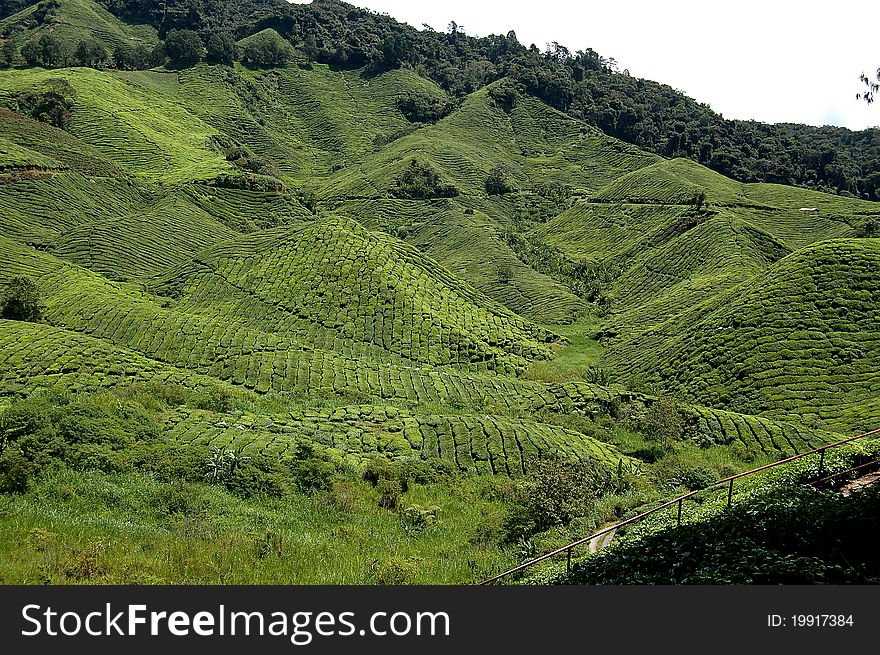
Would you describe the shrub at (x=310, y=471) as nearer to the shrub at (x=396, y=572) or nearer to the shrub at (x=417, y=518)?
the shrub at (x=417, y=518)

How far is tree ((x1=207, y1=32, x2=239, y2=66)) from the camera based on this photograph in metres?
170

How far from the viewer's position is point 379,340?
55.7m

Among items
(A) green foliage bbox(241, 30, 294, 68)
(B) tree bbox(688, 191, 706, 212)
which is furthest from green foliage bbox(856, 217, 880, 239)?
(A) green foliage bbox(241, 30, 294, 68)

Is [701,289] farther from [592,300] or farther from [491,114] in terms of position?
[491,114]

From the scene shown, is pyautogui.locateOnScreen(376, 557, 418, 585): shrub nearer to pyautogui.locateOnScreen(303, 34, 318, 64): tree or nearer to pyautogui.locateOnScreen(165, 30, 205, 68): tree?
pyautogui.locateOnScreen(165, 30, 205, 68): tree

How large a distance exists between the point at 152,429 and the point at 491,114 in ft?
487

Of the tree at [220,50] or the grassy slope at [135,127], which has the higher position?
the tree at [220,50]

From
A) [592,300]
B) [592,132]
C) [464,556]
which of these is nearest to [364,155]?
[592,132]

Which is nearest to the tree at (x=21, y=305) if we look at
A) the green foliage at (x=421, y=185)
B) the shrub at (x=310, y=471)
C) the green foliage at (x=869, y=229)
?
the shrub at (x=310, y=471)

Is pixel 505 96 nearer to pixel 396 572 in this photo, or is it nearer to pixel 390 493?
pixel 390 493

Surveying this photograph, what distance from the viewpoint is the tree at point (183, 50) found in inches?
6570

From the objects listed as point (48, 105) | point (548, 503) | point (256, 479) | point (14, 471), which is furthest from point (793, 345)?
point (48, 105)

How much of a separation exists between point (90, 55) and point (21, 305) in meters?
134

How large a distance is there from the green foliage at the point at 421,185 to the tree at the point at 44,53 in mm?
90072
